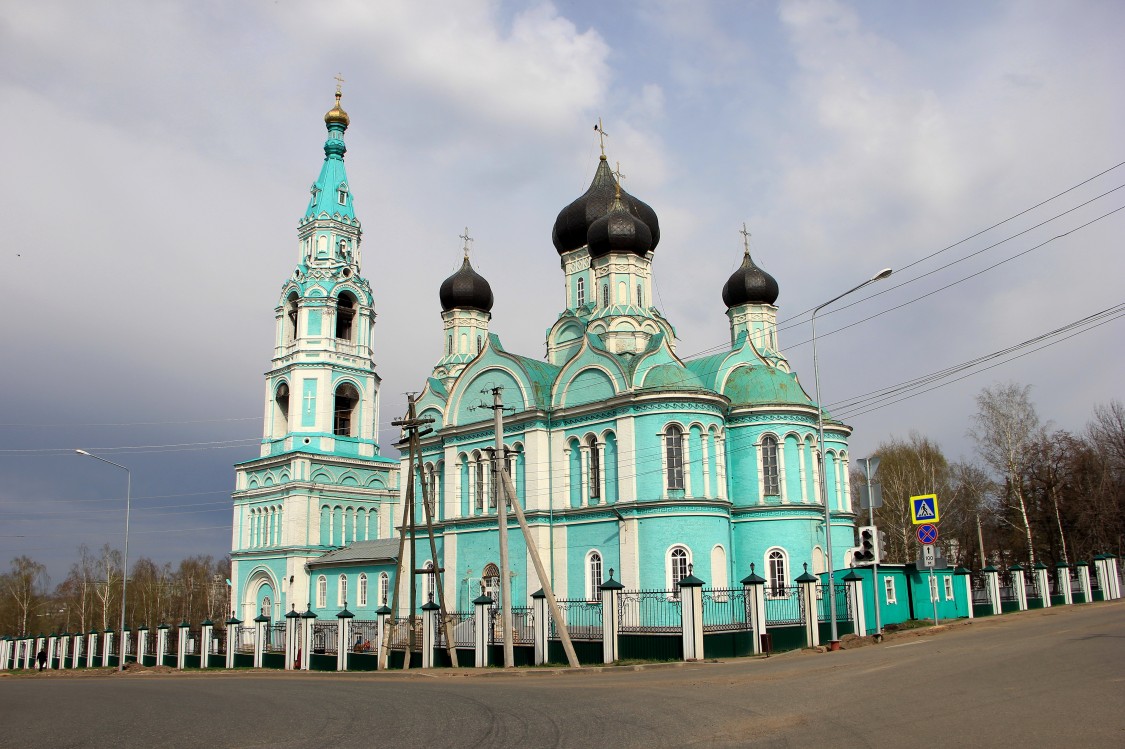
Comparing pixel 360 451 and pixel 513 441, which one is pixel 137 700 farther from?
pixel 360 451

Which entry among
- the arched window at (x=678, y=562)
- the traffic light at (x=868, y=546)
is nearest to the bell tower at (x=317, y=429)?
the arched window at (x=678, y=562)

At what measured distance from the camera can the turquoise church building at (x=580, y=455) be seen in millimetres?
27641

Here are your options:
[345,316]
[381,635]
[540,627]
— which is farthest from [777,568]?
Result: [345,316]

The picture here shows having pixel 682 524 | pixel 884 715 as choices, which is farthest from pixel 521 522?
pixel 884 715

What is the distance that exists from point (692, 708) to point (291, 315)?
1473 inches

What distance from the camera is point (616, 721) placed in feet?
32.9

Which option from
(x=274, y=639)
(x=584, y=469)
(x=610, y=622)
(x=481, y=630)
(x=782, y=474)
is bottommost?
(x=274, y=639)

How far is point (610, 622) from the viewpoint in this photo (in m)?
21.2

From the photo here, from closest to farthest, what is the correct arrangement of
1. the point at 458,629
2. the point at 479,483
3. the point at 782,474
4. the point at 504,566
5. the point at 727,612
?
the point at 504,566
the point at 727,612
the point at 458,629
the point at 782,474
the point at 479,483

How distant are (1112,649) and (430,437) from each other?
981 inches

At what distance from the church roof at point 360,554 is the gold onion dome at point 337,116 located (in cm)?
2065

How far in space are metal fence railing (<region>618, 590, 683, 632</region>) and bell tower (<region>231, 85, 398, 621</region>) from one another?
2119 centimetres

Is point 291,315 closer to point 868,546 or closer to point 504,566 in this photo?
point 504,566

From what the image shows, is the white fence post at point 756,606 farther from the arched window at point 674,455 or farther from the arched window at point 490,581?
the arched window at point 490,581
